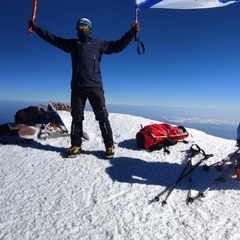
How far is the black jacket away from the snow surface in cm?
194

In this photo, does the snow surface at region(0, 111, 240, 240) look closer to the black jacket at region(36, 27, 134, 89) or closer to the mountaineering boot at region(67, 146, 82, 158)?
the mountaineering boot at region(67, 146, 82, 158)

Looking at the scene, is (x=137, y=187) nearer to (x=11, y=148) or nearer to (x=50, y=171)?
(x=50, y=171)

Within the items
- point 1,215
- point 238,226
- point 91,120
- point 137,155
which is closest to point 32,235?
point 1,215

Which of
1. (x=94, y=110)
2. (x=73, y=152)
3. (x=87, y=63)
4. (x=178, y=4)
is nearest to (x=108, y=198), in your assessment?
(x=73, y=152)

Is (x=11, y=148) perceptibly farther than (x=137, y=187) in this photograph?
Yes

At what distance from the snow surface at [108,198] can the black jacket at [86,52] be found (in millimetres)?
1937

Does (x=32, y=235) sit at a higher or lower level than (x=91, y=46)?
lower

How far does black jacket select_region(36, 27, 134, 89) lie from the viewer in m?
5.50

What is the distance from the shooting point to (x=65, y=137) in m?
7.41

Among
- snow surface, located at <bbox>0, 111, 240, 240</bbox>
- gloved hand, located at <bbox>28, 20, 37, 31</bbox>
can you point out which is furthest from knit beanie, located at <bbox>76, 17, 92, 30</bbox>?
snow surface, located at <bbox>0, 111, 240, 240</bbox>

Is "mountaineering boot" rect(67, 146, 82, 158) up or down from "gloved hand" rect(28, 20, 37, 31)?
down

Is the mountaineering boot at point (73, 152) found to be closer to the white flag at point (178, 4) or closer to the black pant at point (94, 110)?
the black pant at point (94, 110)

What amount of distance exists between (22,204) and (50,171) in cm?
128

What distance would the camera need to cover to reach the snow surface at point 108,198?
9.75 feet
